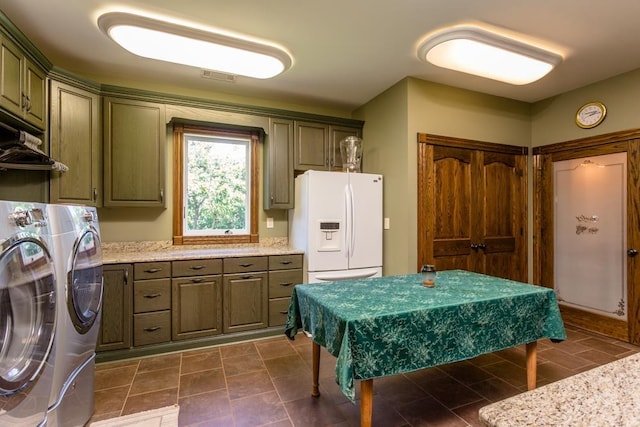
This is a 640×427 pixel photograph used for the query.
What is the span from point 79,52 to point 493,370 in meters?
4.50

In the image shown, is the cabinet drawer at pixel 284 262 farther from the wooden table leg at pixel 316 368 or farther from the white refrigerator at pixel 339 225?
the wooden table leg at pixel 316 368

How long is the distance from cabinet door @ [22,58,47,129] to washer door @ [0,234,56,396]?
164 cm

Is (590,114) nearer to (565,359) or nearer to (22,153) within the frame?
(565,359)

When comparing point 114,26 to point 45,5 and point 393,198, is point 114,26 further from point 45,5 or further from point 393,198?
point 393,198

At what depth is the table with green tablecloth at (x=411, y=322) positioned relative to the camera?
156 cm

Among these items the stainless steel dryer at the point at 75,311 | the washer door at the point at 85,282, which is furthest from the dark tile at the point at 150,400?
the washer door at the point at 85,282

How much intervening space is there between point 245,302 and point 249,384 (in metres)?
0.98

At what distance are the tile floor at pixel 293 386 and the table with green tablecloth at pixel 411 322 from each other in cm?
28

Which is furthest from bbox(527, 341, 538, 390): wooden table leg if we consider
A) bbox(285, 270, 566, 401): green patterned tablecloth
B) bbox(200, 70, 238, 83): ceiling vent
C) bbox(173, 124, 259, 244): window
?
bbox(200, 70, 238, 83): ceiling vent

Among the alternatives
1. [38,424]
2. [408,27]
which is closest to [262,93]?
[408,27]

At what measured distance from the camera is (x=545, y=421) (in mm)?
602

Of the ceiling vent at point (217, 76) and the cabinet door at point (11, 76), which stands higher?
the ceiling vent at point (217, 76)

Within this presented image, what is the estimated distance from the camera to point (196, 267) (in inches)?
122

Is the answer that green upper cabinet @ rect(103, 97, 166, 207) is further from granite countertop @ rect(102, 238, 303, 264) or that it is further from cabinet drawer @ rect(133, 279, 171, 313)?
cabinet drawer @ rect(133, 279, 171, 313)
